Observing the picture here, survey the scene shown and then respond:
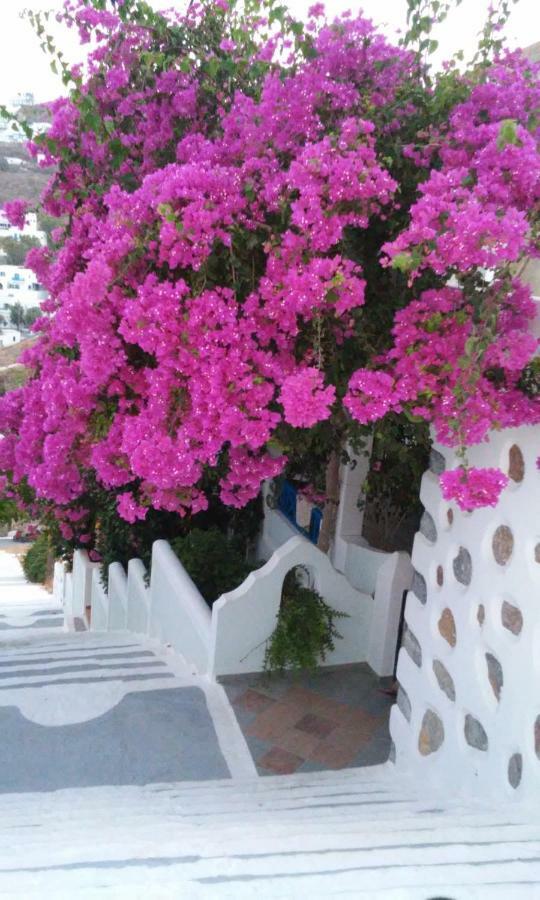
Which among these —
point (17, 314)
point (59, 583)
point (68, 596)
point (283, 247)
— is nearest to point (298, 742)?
point (283, 247)

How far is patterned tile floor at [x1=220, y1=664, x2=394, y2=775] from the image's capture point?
4.37 metres

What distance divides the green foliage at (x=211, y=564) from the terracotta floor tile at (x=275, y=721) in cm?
156

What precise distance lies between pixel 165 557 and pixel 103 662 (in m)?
1.02

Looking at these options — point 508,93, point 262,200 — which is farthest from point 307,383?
point 508,93

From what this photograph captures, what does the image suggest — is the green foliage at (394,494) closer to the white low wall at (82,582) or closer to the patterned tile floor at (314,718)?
the patterned tile floor at (314,718)

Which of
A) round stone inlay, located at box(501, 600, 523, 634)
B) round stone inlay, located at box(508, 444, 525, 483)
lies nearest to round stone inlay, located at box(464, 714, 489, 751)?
round stone inlay, located at box(501, 600, 523, 634)

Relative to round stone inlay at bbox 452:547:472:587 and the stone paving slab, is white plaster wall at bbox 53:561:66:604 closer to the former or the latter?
the stone paving slab

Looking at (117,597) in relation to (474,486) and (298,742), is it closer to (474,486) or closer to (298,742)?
(298,742)

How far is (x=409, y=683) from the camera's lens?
12.2ft

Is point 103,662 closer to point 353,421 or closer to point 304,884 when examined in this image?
point 353,421

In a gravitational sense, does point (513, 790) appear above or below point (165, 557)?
above

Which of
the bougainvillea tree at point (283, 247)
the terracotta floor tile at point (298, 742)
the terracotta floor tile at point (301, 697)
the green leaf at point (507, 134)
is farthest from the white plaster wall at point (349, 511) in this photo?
the green leaf at point (507, 134)

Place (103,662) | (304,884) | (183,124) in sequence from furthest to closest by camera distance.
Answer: (103,662), (183,124), (304,884)

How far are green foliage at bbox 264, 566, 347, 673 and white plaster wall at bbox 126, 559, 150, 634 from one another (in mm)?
2090
